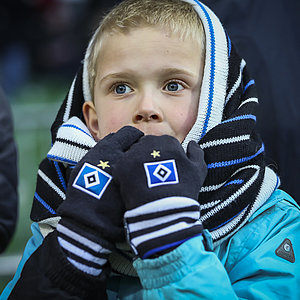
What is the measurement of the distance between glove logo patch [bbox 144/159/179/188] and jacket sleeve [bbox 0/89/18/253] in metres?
1.12

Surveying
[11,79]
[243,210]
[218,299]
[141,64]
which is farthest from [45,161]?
[11,79]

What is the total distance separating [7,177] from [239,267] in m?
1.20

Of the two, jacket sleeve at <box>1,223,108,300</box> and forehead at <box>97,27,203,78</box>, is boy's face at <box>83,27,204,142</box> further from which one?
jacket sleeve at <box>1,223,108,300</box>

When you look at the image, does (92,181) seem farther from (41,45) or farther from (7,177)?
(41,45)

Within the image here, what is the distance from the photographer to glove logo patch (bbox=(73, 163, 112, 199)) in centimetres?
118

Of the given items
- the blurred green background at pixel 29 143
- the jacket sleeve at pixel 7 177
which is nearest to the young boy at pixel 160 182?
the jacket sleeve at pixel 7 177

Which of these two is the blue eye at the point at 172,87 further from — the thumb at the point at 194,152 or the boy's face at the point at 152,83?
the thumb at the point at 194,152

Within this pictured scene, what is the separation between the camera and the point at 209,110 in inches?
55.2

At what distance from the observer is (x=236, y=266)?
129 cm

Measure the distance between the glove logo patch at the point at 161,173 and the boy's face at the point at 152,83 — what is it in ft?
0.72

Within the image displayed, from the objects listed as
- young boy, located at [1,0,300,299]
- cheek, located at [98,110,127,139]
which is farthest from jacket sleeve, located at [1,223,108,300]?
cheek, located at [98,110,127,139]

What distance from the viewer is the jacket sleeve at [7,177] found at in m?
2.10

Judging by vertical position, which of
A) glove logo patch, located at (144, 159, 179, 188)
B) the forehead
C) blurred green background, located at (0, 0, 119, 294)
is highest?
the forehead

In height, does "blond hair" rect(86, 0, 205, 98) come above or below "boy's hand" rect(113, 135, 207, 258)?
above
